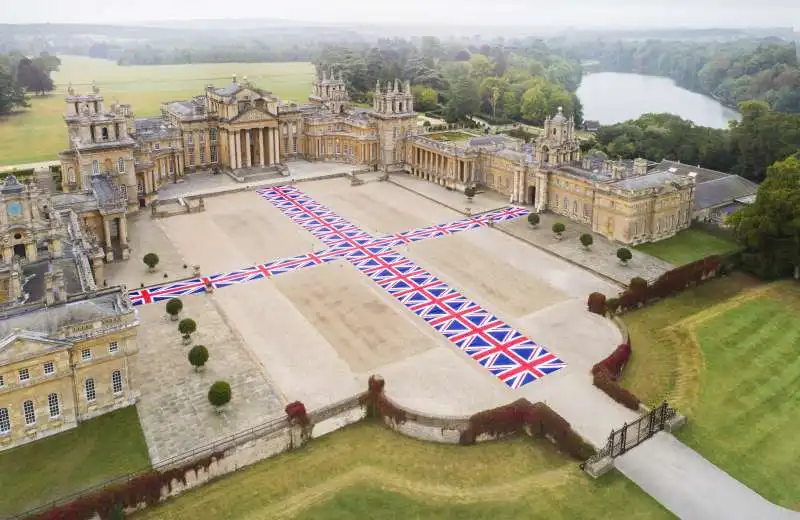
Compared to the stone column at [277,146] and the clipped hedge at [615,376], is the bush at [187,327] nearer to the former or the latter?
the clipped hedge at [615,376]

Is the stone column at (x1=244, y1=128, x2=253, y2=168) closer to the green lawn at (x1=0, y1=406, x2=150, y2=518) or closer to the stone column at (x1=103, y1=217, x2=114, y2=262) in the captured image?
the stone column at (x1=103, y1=217, x2=114, y2=262)

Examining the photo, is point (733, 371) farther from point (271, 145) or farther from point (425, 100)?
point (425, 100)

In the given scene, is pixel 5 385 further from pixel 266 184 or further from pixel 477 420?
pixel 266 184

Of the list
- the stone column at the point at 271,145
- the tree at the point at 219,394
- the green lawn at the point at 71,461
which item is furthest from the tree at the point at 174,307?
the stone column at the point at 271,145

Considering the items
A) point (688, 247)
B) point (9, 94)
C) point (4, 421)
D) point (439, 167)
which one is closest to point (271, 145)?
point (439, 167)

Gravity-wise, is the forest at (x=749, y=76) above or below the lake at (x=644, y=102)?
above

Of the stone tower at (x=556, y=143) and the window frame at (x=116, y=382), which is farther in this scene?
the stone tower at (x=556, y=143)

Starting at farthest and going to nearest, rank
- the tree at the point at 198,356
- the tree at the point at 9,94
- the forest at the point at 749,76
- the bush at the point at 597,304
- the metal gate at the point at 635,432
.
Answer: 1. the forest at the point at 749,76
2. the tree at the point at 9,94
3. the bush at the point at 597,304
4. the tree at the point at 198,356
5. the metal gate at the point at 635,432

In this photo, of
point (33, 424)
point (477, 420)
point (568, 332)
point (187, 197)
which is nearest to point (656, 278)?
point (568, 332)
